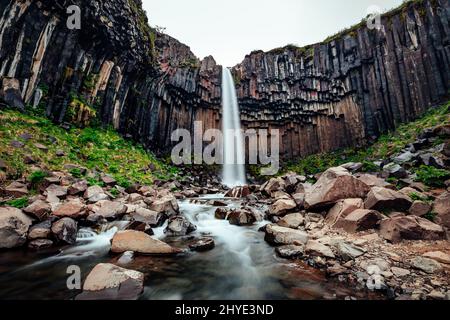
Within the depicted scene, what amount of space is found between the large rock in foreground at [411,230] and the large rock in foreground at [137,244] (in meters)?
4.93

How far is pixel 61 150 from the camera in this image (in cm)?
1099

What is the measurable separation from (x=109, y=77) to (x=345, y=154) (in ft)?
79.2

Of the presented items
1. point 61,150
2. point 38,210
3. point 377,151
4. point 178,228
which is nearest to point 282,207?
point 178,228

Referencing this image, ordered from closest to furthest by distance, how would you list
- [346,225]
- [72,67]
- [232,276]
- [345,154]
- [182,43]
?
[232,276]
[346,225]
[72,67]
[345,154]
[182,43]

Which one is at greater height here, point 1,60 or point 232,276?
point 1,60

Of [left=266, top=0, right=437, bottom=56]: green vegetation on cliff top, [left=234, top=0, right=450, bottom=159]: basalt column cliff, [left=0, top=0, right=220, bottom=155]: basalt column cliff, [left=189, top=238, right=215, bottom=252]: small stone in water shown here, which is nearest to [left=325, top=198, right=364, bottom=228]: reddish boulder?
[left=189, top=238, right=215, bottom=252]: small stone in water

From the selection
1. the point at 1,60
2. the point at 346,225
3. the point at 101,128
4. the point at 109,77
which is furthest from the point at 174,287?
the point at 109,77

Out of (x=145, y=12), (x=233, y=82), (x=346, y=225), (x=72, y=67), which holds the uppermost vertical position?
(x=145, y=12)

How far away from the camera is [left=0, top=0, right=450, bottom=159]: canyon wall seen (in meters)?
13.0

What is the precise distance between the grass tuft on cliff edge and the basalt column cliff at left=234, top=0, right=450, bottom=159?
60.2 ft

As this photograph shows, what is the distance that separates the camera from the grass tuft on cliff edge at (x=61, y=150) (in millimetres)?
8664

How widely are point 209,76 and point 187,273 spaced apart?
27.1 meters

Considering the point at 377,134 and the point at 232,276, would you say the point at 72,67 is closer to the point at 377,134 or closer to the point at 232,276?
the point at 232,276

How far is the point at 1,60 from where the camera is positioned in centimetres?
1091
